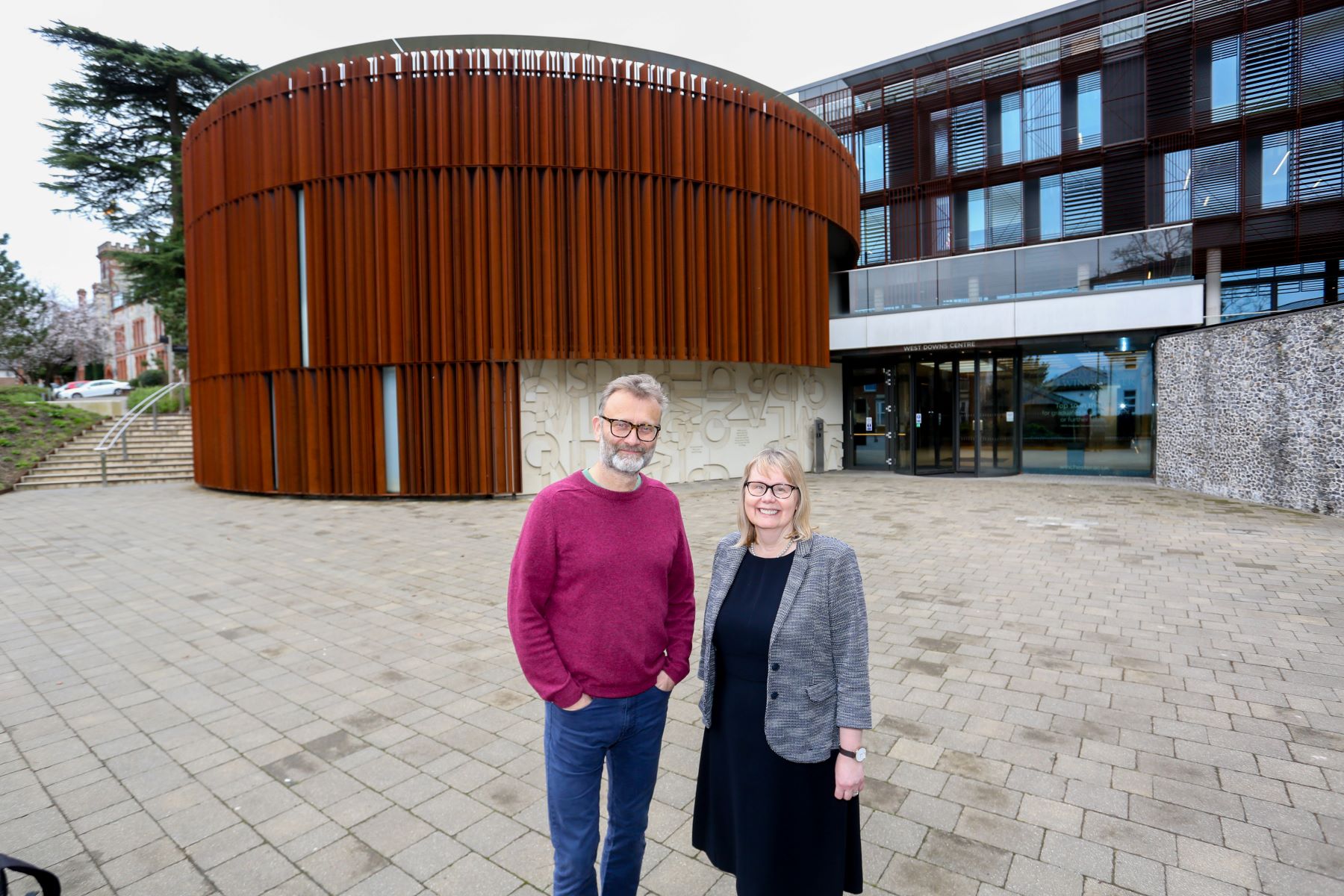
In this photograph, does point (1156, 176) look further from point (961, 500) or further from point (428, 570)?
point (428, 570)

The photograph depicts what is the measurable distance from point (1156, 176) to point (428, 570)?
21.1m

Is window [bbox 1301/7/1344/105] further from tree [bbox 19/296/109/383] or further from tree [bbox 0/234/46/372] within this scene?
tree [bbox 19/296/109/383]

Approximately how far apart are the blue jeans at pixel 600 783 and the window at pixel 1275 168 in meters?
22.8

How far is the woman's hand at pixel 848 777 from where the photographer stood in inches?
79.6

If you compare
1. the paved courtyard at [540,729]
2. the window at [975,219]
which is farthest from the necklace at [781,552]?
the window at [975,219]

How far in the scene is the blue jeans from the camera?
209 centimetres

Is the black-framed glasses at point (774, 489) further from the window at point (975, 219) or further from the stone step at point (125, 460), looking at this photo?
the window at point (975, 219)

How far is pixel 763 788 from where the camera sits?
2.08 m

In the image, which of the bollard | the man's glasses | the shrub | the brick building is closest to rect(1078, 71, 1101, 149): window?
the bollard

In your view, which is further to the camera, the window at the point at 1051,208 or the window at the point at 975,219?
the window at the point at 975,219

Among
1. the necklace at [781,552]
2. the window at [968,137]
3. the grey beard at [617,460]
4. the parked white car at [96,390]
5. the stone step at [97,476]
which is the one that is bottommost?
the stone step at [97,476]

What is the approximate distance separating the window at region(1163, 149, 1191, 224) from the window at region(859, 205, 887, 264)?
7.51 meters

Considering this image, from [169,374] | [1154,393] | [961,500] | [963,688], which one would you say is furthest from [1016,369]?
[169,374]

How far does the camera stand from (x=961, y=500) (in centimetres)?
1312
